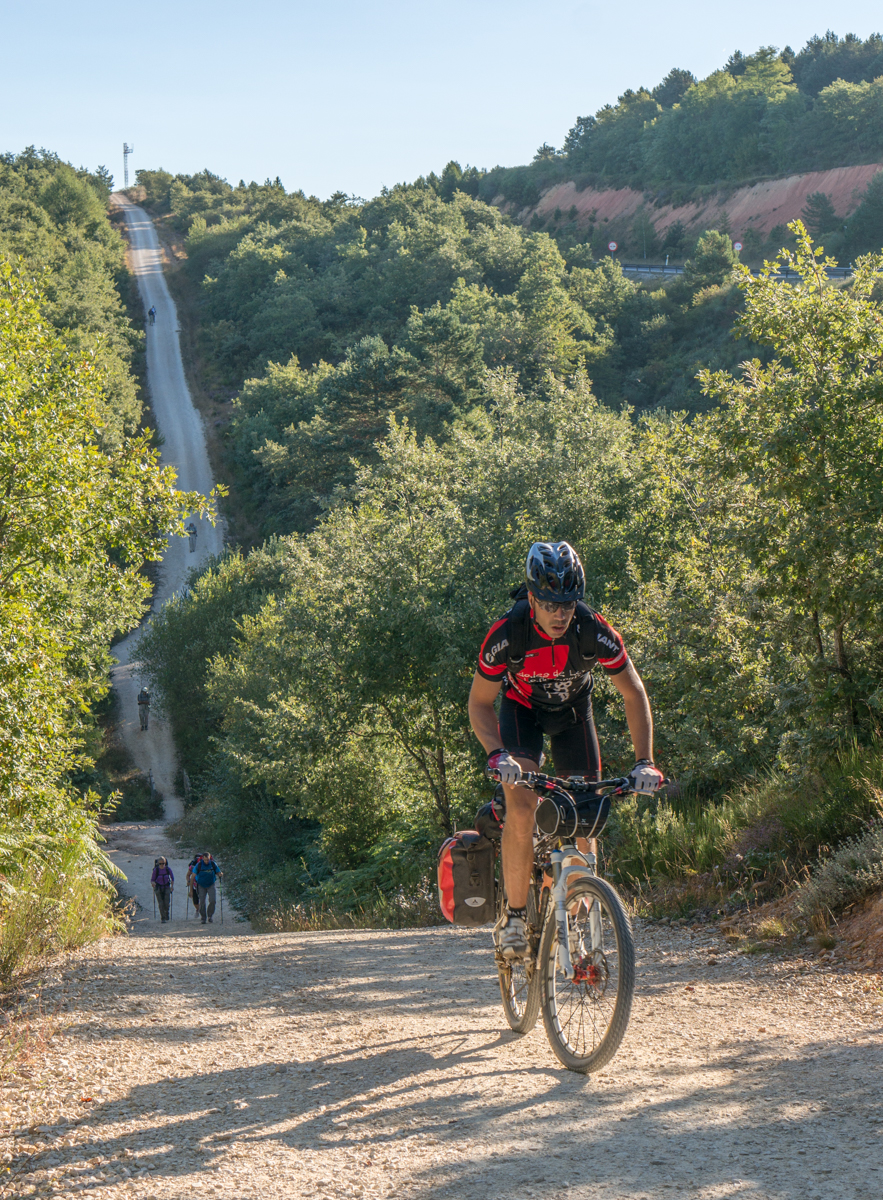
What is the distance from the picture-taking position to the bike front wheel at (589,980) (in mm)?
3873

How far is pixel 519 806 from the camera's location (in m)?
4.36

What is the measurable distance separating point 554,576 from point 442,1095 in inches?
89.4

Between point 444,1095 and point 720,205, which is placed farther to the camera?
point 720,205

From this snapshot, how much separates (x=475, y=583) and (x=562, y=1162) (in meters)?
14.2

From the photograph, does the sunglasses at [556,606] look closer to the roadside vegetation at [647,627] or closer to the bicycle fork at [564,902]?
the bicycle fork at [564,902]

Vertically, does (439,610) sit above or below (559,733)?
above

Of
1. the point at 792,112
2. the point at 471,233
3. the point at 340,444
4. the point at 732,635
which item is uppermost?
the point at 792,112

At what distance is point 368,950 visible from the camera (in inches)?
334

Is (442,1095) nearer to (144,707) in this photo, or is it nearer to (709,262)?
(144,707)

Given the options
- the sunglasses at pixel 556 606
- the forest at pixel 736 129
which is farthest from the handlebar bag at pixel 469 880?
the forest at pixel 736 129

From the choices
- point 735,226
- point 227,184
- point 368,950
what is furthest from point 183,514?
point 227,184

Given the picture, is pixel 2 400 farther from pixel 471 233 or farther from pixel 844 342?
pixel 471 233

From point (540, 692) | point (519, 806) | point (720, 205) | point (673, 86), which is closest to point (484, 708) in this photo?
point (540, 692)

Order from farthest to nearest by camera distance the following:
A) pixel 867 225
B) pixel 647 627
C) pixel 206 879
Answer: pixel 867 225, pixel 206 879, pixel 647 627
